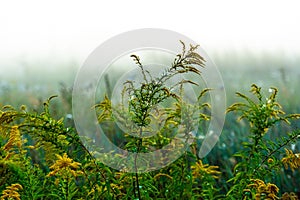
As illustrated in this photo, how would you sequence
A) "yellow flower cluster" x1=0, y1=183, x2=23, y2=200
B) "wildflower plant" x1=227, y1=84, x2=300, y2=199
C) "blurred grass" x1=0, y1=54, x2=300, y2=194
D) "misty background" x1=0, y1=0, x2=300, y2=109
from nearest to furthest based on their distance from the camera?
"yellow flower cluster" x1=0, y1=183, x2=23, y2=200
"wildflower plant" x1=227, y1=84, x2=300, y2=199
"blurred grass" x1=0, y1=54, x2=300, y2=194
"misty background" x1=0, y1=0, x2=300, y2=109

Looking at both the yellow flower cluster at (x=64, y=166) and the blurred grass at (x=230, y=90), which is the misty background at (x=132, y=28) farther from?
the yellow flower cluster at (x=64, y=166)

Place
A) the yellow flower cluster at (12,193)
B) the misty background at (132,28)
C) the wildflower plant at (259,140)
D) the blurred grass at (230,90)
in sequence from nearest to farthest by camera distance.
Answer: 1. the yellow flower cluster at (12,193)
2. the wildflower plant at (259,140)
3. the blurred grass at (230,90)
4. the misty background at (132,28)

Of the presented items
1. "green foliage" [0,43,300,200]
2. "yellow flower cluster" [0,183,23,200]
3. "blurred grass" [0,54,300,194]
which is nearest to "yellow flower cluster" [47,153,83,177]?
"green foliage" [0,43,300,200]

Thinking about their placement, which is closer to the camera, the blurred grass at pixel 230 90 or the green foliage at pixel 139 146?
the green foliage at pixel 139 146

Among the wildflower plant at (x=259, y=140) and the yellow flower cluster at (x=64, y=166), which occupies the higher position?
the wildflower plant at (x=259, y=140)

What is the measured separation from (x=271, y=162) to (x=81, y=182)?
1.65 meters

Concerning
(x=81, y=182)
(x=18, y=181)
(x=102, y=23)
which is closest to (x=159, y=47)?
(x=18, y=181)

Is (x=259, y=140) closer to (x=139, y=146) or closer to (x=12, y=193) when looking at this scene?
(x=139, y=146)

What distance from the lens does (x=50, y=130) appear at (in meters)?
2.47

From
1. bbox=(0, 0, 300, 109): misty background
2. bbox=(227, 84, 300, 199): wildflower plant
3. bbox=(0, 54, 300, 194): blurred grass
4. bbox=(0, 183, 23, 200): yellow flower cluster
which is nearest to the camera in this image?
bbox=(0, 183, 23, 200): yellow flower cluster

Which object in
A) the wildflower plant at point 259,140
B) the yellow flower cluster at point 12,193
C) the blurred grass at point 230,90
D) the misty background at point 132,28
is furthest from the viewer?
the misty background at point 132,28

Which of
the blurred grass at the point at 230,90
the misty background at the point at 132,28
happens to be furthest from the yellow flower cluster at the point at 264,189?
the misty background at the point at 132,28

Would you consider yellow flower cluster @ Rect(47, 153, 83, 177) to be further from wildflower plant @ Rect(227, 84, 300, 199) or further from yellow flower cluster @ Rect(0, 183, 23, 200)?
wildflower plant @ Rect(227, 84, 300, 199)

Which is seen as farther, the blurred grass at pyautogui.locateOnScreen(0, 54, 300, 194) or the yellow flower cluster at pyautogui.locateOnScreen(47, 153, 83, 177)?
the blurred grass at pyautogui.locateOnScreen(0, 54, 300, 194)
